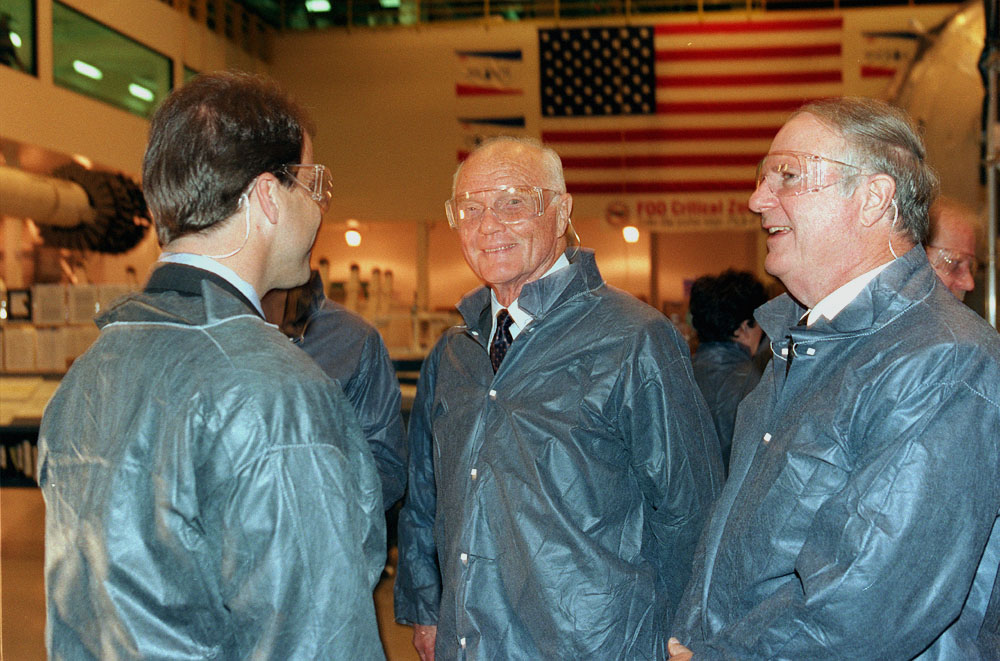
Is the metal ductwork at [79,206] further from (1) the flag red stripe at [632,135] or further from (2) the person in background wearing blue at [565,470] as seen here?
(2) the person in background wearing blue at [565,470]

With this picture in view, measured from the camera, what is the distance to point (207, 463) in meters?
1.20

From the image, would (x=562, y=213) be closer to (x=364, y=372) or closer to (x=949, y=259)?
(x=364, y=372)

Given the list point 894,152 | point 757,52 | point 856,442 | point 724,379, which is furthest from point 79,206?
point 856,442

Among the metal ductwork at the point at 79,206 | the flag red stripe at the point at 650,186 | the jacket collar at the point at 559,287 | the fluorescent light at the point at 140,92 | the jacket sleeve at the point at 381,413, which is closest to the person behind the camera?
the jacket collar at the point at 559,287

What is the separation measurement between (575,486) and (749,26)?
11.6m

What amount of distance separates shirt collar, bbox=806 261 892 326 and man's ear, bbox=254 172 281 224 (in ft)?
3.07

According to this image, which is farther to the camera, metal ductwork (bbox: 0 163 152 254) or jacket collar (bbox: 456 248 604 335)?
metal ductwork (bbox: 0 163 152 254)

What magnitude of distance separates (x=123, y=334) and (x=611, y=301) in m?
1.30

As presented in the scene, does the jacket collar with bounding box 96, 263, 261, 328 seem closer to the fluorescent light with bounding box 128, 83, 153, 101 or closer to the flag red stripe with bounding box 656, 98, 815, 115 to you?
the fluorescent light with bounding box 128, 83, 153, 101

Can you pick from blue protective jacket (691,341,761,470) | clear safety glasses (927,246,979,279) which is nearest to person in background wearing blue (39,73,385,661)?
clear safety glasses (927,246,979,279)

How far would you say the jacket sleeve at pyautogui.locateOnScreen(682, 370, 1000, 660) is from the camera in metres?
1.36

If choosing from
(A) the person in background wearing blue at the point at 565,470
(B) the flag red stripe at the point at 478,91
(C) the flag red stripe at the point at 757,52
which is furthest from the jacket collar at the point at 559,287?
(B) the flag red stripe at the point at 478,91

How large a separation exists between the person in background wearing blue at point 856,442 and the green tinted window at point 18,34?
7588 mm

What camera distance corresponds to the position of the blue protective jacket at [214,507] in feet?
3.85
